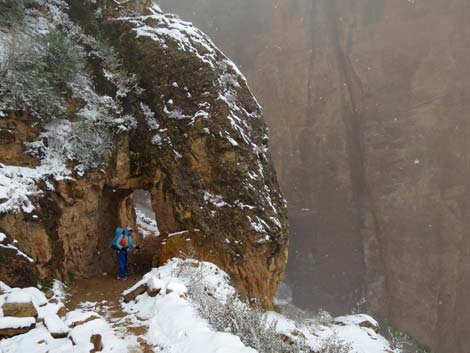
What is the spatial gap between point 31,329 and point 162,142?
5830mm

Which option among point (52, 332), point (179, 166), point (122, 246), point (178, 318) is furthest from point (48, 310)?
point (179, 166)

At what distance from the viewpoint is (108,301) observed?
22.7ft

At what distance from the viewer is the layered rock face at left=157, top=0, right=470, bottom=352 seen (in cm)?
2016

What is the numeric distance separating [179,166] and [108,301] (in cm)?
377

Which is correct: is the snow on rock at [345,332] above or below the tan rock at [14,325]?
below

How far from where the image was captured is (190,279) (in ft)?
22.5

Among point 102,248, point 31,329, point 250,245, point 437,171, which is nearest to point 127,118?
point 102,248

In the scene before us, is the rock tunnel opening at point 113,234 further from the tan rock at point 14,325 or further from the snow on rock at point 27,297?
the tan rock at point 14,325

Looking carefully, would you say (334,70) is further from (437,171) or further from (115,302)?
(115,302)

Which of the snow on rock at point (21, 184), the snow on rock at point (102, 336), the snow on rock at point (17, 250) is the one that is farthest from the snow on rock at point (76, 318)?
the snow on rock at point (21, 184)

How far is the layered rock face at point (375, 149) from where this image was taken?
20156 mm

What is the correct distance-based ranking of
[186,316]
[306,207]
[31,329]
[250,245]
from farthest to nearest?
1. [306,207]
2. [250,245]
3. [186,316]
4. [31,329]

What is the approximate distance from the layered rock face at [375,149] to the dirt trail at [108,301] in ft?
49.9

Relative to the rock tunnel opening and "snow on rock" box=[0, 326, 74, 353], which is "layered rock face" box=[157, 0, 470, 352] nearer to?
the rock tunnel opening
